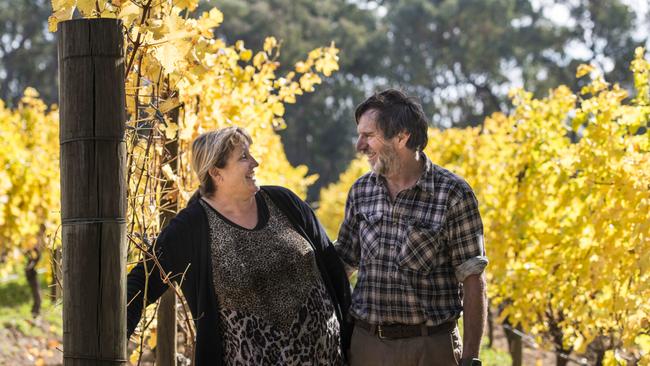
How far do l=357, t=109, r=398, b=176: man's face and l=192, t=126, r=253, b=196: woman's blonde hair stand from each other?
37 centimetres

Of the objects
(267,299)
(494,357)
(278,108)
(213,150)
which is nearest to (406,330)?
(267,299)

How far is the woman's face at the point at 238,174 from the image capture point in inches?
116

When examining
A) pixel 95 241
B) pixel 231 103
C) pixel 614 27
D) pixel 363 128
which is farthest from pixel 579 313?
pixel 614 27

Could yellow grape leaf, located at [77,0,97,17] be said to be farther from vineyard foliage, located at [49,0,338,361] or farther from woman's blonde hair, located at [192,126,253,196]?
woman's blonde hair, located at [192,126,253,196]

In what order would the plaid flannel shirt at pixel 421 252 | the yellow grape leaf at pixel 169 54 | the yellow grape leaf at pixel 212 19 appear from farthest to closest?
the yellow grape leaf at pixel 212 19, the plaid flannel shirt at pixel 421 252, the yellow grape leaf at pixel 169 54

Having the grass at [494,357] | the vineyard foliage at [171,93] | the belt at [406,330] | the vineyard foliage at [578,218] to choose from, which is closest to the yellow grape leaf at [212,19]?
the vineyard foliage at [171,93]

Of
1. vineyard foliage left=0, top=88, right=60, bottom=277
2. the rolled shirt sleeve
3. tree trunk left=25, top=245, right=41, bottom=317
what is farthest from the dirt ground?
the rolled shirt sleeve

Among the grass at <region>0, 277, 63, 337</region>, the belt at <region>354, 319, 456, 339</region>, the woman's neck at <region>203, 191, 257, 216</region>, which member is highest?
the woman's neck at <region>203, 191, 257, 216</region>

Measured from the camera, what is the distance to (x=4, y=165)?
32.8ft

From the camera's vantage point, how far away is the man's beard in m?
2.96

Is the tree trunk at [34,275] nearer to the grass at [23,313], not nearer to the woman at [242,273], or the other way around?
the grass at [23,313]

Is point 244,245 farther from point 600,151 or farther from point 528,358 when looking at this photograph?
point 528,358

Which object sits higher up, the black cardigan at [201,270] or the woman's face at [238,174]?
the woman's face at [238,174]

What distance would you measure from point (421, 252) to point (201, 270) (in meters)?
0.69
